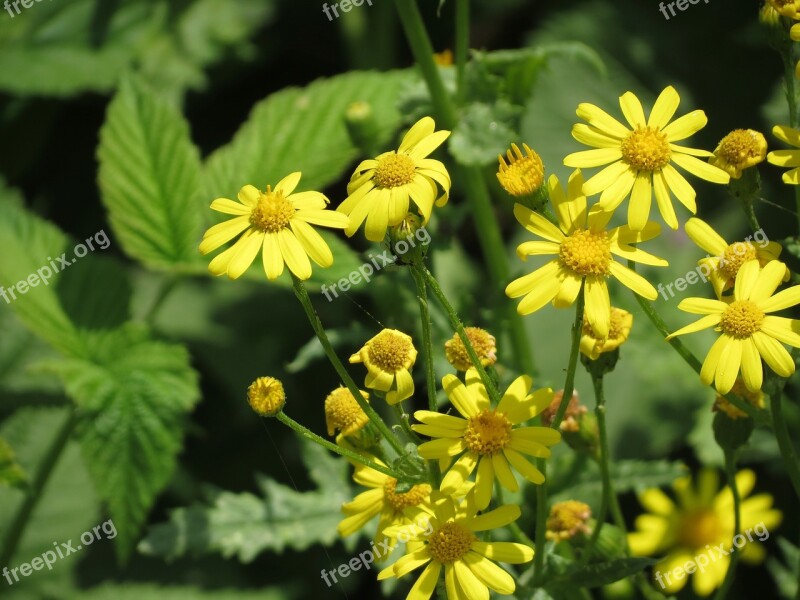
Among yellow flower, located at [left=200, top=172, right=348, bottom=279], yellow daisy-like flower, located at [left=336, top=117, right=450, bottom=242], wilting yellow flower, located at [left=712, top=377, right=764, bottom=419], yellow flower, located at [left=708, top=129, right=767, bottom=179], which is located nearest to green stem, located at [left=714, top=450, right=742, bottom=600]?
wilting yellow flower, located at [left=712, top=377, right=764, bottom=419]

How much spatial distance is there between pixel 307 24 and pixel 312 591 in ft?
9.49

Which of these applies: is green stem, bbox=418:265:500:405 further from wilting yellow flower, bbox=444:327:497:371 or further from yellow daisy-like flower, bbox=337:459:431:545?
yellow daisy-like flower, bbox=337:459:431:545

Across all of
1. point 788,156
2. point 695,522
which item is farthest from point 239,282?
point 788,156

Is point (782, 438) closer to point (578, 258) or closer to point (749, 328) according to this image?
point (749, 328)

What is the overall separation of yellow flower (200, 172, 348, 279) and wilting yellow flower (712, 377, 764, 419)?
3.40 ft

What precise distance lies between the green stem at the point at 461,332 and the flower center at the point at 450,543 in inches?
11.6

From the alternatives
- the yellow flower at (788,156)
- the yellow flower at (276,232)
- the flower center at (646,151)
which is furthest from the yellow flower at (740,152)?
the yellow flower at (276,232)

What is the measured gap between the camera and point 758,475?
4.13 metres

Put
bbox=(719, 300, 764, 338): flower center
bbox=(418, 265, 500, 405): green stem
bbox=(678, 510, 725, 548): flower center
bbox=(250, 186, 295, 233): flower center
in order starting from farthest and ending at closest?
bbox=(678, 510, 725, 548): flower center → bbox=(250, 186, 295, 233): flower center → bbox=(719, 300, 764, 338): flower center → bbox=(418, 265, 500, 405): green stem

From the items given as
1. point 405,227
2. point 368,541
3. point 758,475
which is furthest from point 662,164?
point 758,475

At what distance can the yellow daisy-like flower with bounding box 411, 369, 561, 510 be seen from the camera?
2.01 m

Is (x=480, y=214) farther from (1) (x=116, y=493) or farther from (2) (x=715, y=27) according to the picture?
(2) (x=715, y=27)

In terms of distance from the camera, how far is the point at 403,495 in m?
2.23

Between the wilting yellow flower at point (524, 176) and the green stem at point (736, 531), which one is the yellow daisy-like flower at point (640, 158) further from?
the green stem at point (736, 531)
